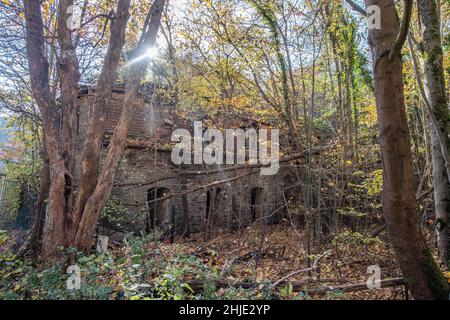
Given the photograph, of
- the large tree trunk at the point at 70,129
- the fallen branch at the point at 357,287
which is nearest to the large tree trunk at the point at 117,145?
the large tree trunk at the point at 70,129

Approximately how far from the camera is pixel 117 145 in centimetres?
552

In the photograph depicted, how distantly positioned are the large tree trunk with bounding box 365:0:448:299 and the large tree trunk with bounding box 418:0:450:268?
5.95 feet

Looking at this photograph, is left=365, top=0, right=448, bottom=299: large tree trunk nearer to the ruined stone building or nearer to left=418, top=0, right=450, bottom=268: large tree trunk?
left=418, top=0, right=450, bottom=268: large tree trunk

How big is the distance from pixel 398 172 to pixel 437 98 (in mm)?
2285

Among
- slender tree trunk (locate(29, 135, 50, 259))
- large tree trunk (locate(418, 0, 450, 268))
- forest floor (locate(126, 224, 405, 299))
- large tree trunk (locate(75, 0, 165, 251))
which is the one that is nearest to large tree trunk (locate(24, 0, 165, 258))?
large tree trunk (locate(75, 0, 165, 251))

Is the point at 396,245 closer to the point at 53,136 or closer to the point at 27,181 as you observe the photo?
the point at 53,136

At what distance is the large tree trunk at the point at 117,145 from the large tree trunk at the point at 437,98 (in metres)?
4.65

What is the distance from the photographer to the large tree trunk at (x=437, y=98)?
4191 mm

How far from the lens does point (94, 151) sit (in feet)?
18.0

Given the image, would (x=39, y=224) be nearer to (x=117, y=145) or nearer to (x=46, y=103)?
(x=46, y=103)

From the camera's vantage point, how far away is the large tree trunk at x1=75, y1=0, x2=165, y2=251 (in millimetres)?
5148

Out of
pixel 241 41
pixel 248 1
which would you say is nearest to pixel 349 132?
pixel 241 41

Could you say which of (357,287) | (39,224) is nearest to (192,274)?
(357,287)

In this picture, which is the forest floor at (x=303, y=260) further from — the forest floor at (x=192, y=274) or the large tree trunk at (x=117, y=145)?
the large tree trunk at (x=117, y=145)
